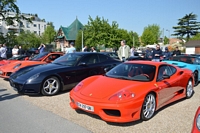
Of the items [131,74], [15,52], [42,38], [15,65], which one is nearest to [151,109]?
[131,74]

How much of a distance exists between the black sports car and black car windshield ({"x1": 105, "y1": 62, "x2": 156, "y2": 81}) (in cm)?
186

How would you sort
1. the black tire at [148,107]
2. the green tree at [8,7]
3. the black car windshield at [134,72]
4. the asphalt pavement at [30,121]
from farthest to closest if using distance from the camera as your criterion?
the green tree at [8,7]
the black car windshield at [134,72]
the black tire at [148,107]
the asphalt pavement at [30,121]

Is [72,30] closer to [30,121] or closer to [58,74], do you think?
[58,74]

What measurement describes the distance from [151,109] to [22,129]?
100 inches

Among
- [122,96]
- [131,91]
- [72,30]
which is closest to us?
[122,96]

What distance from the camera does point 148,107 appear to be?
4.13 m

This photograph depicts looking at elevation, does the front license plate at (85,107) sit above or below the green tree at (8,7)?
below

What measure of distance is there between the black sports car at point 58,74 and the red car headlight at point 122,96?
9.39ft

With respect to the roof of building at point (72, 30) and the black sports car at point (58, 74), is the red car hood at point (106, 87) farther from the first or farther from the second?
the roof of building at point (72, 30)


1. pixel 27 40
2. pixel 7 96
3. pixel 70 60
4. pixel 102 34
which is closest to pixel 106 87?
pixel 70 60

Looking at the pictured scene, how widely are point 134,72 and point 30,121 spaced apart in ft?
8.44

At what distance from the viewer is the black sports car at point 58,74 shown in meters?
5.91

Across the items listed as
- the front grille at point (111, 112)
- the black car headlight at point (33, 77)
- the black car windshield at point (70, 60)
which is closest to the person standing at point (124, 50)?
the black car windshield at point (70, 60)

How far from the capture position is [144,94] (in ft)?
13.0
